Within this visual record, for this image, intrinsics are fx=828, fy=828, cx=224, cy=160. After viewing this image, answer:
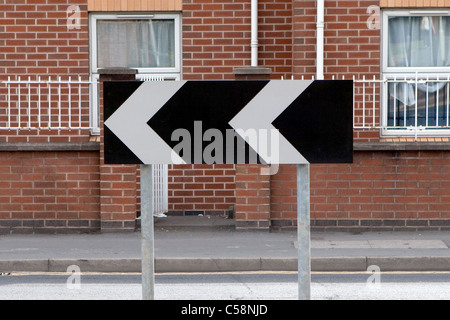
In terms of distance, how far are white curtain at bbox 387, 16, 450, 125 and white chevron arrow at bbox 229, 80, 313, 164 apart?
8471 millimetres

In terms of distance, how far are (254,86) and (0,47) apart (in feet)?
30.2

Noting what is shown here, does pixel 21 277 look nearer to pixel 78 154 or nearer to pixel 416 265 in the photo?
pixel 78 154

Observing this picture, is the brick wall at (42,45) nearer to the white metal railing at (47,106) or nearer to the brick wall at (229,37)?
the white metal railing at (47,106)

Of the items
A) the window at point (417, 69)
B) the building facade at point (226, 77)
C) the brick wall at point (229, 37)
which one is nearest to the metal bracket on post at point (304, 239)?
the building facade at point (226, 77)

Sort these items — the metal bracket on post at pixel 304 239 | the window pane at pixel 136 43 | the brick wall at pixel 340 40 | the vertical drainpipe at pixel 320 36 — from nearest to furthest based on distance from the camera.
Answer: the metal bracket on post at pixel 304 239, the vertical drainpipe at pixel 320 36, the brick wall at pixel 340 40, the window pane at pixel 136 43

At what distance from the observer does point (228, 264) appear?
9352mm

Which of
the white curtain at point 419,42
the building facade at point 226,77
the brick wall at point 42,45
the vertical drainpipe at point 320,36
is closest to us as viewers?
the building facade at point 226,77

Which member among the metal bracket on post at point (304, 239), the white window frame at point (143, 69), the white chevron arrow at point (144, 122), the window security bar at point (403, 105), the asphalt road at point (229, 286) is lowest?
the asphalt road at point (229, 286)

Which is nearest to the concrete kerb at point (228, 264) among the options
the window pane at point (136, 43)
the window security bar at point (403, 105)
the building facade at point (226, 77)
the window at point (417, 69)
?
the building facade at point (226, 77)

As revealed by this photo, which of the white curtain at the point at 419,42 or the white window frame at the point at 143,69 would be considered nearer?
the white curtain at the point at 419,42

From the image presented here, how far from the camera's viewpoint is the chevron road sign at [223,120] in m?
4.74

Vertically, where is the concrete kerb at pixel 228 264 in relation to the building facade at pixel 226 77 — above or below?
below

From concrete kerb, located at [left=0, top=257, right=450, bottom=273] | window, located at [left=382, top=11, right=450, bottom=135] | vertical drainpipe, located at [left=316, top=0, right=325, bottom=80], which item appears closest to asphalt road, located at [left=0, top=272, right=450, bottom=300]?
concrete kerb, located at [left=0, top=257, right=450, bottom=273]
